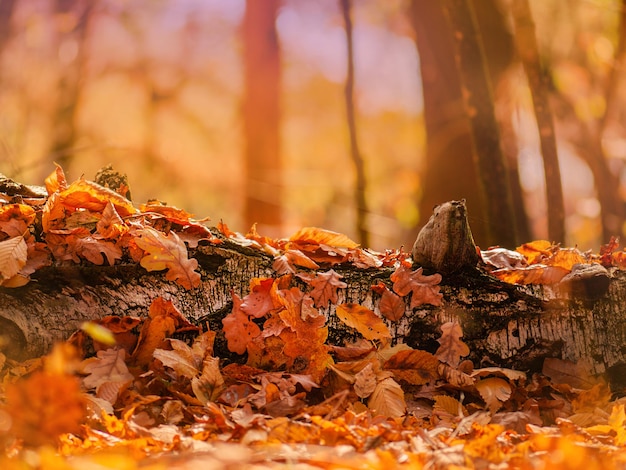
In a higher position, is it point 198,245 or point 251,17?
point 251,17

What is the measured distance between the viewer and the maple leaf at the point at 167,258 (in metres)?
2.17

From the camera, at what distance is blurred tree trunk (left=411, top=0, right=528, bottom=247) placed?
516cm

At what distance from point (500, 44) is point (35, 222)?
4.73 m

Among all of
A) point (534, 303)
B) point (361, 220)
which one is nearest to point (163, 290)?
point (534, 303)

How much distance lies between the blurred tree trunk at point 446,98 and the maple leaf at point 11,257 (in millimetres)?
3838

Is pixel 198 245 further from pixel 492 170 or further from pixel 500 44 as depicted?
pixel 500 44

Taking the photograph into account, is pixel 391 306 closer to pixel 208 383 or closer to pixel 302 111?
pixel 208 383

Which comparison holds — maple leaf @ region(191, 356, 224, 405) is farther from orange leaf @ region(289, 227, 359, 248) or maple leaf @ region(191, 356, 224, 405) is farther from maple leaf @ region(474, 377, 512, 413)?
maple leaf @ region(474, 377, 512, 413)

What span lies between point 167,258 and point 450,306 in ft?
3.81

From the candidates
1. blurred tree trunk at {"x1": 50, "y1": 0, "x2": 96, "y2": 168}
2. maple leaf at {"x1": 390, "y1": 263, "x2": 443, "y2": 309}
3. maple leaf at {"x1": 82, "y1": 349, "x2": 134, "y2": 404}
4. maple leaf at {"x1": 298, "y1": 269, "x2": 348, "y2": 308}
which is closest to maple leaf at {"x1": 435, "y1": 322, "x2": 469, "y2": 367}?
maple leaf at {"x1": 390, "y1": 263, "x2": 443, "y2": 309}

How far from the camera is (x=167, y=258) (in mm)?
2197

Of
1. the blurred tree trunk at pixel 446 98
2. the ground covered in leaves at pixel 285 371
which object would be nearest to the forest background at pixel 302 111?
the blurred tree trunk at pixel 446 98

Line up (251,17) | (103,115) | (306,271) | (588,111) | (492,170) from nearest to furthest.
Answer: (306,271) → (492,170) → (251,17) → (588,111) → (103,115)

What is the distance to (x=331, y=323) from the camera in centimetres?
222
